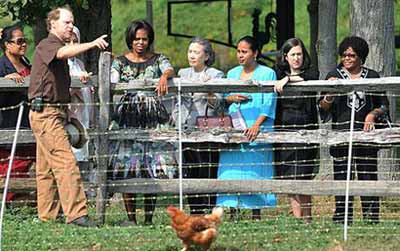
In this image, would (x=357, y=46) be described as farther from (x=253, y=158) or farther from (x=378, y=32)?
(x=378, y=32)

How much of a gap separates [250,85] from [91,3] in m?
3.40

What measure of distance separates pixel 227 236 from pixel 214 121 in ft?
4.23

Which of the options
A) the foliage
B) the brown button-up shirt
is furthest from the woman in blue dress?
the foliage

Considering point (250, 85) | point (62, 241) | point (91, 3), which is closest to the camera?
point (62, 241)

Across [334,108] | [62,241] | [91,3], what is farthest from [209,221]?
[91,3]

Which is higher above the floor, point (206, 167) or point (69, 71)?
point (69, 71)

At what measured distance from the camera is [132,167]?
32.8 ft

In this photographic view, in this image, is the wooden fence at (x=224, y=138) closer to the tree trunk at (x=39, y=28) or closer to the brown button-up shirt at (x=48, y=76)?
the brown button-up shirt at (x=48, y=76)

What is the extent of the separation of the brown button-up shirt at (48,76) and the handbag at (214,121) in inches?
51.2

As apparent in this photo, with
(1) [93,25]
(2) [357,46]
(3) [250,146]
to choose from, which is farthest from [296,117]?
(1) [93,25]

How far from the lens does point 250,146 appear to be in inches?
392

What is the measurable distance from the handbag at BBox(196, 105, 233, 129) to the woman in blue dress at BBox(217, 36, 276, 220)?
0.29 feet

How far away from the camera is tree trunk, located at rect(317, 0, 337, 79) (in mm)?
13336

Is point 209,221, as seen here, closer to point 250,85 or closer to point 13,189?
point 250,85
